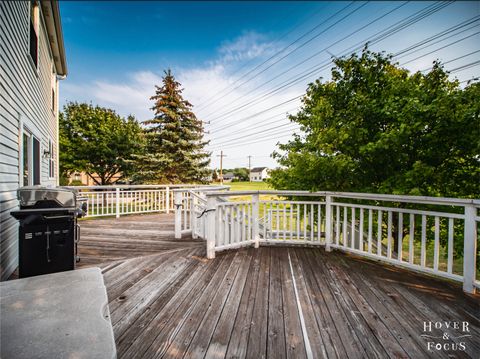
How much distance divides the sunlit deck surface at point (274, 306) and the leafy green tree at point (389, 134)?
1.42 meters

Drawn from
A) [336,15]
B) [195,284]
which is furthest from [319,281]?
[336,15]

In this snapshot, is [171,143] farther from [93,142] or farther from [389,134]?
[389,134]

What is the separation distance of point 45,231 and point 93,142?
13921mm

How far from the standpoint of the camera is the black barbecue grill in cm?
241

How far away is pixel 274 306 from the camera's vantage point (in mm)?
2008

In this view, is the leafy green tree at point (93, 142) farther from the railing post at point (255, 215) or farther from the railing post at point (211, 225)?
the railing post at point (255, 215)

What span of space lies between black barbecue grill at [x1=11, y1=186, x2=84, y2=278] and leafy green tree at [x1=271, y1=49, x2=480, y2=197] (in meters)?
3.54

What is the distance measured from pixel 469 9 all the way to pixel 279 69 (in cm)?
674

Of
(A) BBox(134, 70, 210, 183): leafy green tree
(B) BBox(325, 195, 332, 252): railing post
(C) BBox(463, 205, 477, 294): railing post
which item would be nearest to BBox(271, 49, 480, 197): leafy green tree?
(B) BBox(325, 195, 332, 252): railing post

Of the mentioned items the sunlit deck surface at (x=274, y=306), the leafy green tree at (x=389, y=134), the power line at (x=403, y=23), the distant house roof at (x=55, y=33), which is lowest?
the sunlit deck surface at (x=274, y=306)

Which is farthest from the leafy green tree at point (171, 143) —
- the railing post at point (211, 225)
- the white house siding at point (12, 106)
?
the railing post at point (211, 225)

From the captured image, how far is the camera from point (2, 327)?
1.46 metres

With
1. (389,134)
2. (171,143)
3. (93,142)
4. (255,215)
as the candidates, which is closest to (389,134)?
(389,134)

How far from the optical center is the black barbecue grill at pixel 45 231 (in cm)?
241
